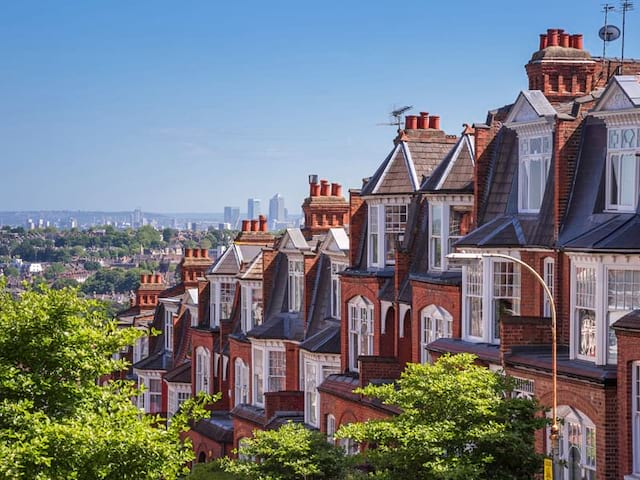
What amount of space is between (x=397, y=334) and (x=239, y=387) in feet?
56.9

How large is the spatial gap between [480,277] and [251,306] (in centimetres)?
2412

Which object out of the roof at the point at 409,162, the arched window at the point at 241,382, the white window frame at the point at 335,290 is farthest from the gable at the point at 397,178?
the arched window at the point at 241,382

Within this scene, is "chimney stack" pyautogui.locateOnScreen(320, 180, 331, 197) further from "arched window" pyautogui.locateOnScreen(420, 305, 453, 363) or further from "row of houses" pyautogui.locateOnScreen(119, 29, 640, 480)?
"arched window" pyautogui.locateOnScreen(420, 305, 453, 363)

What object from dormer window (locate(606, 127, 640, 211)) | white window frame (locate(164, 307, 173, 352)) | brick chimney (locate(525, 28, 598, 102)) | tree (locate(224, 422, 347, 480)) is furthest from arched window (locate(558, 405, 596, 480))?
white window frame (locate(164, 307, 173, 352))

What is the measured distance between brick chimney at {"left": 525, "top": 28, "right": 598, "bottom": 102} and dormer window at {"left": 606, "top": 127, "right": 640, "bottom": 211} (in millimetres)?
7921

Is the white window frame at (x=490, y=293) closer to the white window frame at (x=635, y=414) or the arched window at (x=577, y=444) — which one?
the arched window at (x=577, y=444)

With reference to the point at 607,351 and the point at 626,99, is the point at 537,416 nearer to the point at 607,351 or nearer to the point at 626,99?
the point at 607,351

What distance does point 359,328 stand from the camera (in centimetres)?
4988

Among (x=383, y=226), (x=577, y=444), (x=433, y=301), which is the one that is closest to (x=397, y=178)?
(x=383, y=226)

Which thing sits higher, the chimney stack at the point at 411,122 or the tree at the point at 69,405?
the chimney stack at the point at 411,122

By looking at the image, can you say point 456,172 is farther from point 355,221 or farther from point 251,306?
point 251,306

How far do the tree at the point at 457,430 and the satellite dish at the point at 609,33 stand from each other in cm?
1587

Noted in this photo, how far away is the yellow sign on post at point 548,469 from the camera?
1160 inches

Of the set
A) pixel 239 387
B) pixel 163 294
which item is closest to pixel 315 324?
pixel 239 387
